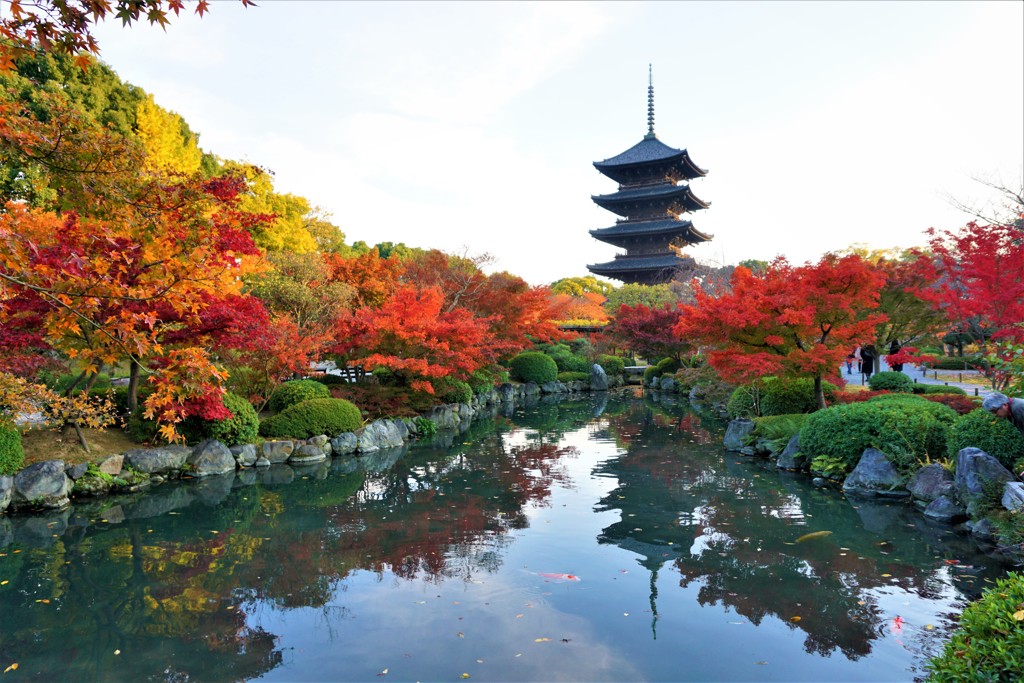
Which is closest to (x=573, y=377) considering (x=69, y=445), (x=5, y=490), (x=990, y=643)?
(x=69, y=445)

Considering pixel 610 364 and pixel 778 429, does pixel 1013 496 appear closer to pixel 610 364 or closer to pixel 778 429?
pixel 778 429

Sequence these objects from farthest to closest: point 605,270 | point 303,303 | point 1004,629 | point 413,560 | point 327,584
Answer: point 605,270 → point 303,303 → point 413,560 → point 327,584 → point 1004,629

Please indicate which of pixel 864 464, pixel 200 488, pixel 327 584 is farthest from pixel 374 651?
pixel 864 464

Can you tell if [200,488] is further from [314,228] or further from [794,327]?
[314,228]

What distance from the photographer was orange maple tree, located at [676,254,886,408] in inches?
374

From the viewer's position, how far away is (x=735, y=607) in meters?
4.50

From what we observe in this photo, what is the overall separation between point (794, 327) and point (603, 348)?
1669 centimetres

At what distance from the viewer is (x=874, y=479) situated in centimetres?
754

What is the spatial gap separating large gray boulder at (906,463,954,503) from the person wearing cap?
3.61ft

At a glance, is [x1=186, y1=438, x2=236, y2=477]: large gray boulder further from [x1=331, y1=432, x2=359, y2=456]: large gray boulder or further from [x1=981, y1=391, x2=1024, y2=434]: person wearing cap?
[x1=981, y1=391, x2=1024, y2=434]: person wearing cap

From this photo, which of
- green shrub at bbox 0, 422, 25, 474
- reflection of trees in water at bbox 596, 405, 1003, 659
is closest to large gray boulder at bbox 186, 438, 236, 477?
green shrub at bbox 0, 422, 25, 474

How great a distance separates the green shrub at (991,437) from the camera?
604 cm

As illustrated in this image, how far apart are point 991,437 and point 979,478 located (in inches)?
19.6

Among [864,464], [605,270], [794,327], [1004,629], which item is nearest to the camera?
[1004,629]
